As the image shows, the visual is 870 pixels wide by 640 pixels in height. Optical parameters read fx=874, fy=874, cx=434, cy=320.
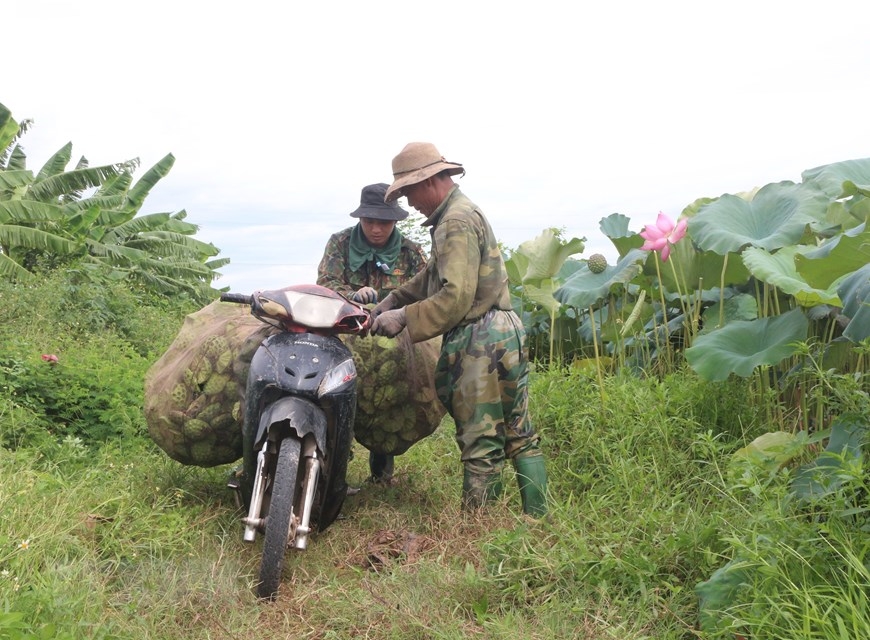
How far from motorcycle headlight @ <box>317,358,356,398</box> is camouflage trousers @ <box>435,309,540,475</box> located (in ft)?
2.27

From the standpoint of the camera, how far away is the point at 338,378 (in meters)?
3.65

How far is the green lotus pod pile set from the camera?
176 inches

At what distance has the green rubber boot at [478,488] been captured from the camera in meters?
4.28

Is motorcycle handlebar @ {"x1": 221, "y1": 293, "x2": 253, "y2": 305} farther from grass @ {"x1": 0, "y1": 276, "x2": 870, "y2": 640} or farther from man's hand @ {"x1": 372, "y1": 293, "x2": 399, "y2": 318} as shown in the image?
grass @ {"x1": 0, "y1": 276, "x2": 870, "y2": 640}

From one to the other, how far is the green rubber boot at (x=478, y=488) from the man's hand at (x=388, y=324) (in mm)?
835

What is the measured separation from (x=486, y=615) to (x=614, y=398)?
2.31 metres

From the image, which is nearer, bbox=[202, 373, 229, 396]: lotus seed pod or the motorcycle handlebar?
the motorcycle handlebar

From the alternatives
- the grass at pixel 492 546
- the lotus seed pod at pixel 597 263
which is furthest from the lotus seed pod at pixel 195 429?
the lotus seed pod at pixel 597 263

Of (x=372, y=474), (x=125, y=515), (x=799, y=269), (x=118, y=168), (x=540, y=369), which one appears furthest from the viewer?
(x=118, y=168)

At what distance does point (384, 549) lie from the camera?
4.08 metres

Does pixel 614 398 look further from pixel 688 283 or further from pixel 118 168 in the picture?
pixel 118 168

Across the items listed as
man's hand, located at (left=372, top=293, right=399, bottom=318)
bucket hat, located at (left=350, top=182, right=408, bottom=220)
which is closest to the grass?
man's hand, located at (left=372, top=293, right=399, bottom=318)

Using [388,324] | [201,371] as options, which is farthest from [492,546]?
[201,371]

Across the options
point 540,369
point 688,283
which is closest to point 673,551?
point 688,283
